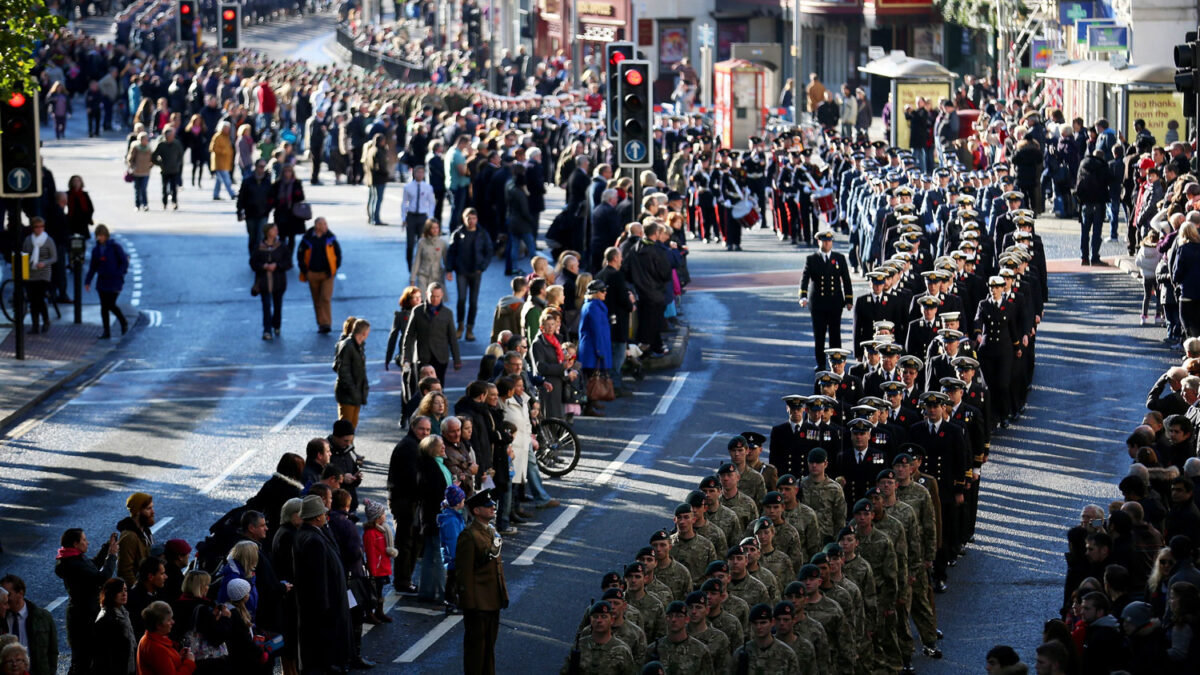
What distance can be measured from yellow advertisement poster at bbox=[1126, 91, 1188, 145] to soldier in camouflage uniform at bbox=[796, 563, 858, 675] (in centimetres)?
2616

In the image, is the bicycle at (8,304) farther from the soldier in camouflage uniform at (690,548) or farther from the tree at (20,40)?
the soldier in camouflage uniform at (690,548)

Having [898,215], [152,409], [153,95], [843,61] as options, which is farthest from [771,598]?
[843,61]

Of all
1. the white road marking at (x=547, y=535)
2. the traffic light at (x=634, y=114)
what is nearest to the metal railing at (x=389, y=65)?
the traffic light at (x=634, y=114)

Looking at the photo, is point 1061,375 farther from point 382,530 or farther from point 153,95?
point 153,95

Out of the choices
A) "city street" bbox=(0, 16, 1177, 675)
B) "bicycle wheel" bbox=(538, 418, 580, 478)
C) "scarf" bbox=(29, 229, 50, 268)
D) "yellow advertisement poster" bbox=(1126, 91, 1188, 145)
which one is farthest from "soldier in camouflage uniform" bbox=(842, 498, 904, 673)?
"yellow advertisement poster" bbox=(1126, 91, 1188, 145)

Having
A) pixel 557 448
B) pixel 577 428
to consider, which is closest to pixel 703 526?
pixel 557 448

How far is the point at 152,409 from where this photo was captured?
25.7 metres

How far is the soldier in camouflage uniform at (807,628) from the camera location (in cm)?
1388

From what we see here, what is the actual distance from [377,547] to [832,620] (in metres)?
4.27

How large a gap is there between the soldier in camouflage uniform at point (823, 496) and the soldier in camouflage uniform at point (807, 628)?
2.92 m

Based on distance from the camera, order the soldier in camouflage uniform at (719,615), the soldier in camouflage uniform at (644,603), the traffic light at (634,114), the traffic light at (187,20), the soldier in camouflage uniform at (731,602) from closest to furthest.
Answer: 1. the soldier in camouflage uniform at (719,615)
2. the soldier in camouflage uniform at (731,602)
3. the soldier in camouflage uniform at (644,603)
4. the traffic light at (634,114)
5. the traffic light at (187,20)

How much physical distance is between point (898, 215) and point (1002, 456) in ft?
26.6

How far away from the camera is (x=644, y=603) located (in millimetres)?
14445

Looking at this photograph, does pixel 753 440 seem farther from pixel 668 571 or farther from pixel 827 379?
pixel 668 571
